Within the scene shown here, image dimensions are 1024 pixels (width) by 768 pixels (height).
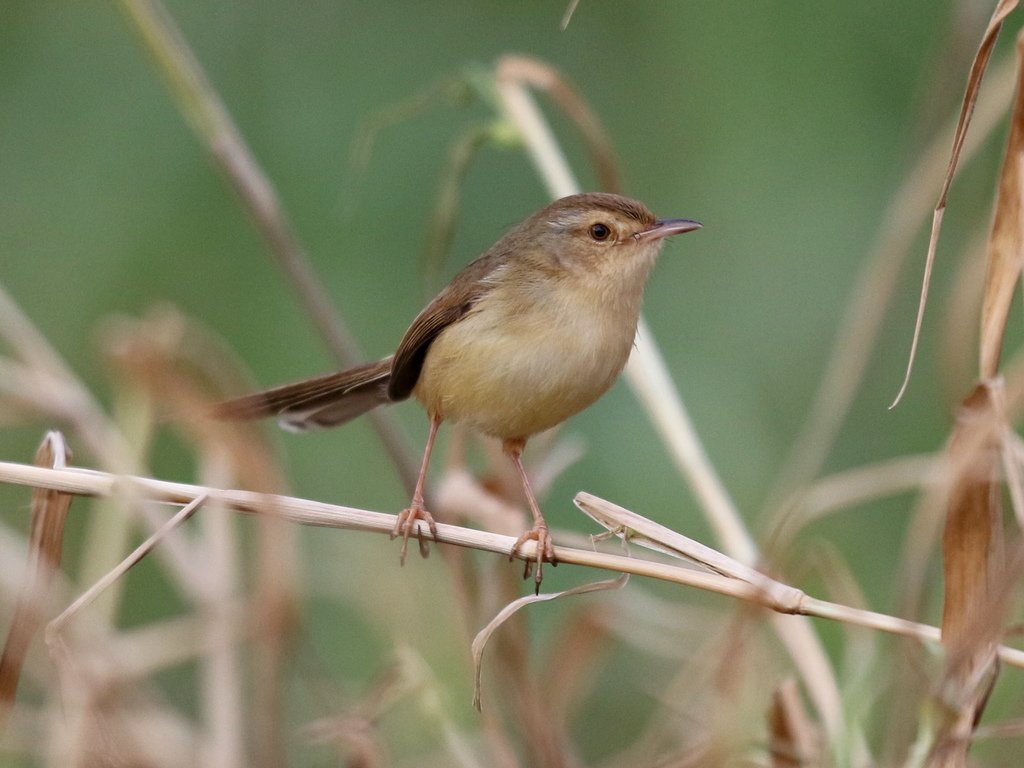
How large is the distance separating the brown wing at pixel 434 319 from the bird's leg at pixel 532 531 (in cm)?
37

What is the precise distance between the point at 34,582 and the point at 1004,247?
1.79m

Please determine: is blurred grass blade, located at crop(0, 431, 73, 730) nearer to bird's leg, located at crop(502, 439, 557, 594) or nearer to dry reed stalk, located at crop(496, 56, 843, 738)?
bird's leg, located at crop(502, 439, 557, 594)

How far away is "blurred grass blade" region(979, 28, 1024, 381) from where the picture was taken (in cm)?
226

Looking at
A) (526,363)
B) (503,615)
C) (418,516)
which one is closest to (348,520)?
(503,615)

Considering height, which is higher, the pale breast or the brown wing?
the brown wing

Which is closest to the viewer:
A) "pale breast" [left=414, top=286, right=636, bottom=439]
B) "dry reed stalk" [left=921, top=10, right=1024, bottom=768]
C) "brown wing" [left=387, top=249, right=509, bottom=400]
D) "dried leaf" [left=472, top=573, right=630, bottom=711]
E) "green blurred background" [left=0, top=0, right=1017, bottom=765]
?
"dry reed stalk" [left=921, top=10, right=1024, bottom=768]

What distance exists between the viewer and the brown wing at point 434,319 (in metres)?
3.76

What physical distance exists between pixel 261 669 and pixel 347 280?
11.6 ft

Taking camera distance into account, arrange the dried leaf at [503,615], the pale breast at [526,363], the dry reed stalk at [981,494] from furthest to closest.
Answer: the pale breast at [526,363], the dried leaf at [503,615], the dry reed stalk at [981,494]

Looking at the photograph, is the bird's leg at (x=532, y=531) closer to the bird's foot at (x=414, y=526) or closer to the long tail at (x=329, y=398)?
the bird's foot at (x=414, y=526)

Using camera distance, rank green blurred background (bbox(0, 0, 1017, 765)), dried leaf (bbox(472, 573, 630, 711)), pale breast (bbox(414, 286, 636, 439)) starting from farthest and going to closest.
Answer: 1. green blurred background (bbox(0, 0, 1017, 765))
2. pale breast (bbox(414, 286, 636, 439))
3. dried leaf (bbox(472, 573, 630, 711))

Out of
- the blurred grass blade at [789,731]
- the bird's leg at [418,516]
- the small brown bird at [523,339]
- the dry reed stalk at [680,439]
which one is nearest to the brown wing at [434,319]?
the small brown bird at [523,339]


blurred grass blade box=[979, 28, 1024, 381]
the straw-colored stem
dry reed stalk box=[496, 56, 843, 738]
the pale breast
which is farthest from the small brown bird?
blurred grass blade box=[979, 28, 1024, 381]

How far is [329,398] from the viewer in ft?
12.7
